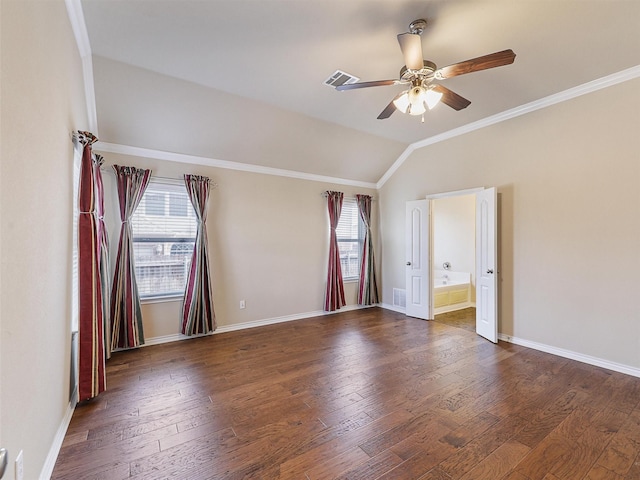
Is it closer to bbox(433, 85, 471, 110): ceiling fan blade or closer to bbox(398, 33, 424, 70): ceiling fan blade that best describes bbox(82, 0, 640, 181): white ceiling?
bbox(398, 33, 424, 70): ceiling fan blade

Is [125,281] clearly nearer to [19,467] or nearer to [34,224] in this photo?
[34,224]

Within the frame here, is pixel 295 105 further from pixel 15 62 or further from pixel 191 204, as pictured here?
pixel 15 62

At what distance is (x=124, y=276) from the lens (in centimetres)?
366

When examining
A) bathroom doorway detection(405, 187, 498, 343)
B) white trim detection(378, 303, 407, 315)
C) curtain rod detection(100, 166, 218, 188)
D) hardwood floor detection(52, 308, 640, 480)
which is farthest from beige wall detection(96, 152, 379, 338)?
bathroom doorway detection(405, 187, 498, 343)

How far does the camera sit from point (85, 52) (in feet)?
8.68

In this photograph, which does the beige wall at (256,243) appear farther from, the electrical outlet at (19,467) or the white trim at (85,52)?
the electrical outlet at (19,467)

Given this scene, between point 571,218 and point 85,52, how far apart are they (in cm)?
534

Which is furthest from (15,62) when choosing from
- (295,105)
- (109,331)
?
(109,331)

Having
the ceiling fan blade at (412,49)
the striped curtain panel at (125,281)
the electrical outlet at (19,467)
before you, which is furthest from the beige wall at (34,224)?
the ceiling fan blade at (412,49)

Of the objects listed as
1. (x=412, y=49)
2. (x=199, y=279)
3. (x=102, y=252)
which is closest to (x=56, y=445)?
(x=102, y=252)

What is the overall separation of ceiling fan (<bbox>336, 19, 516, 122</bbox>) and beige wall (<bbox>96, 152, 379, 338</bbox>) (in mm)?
2684

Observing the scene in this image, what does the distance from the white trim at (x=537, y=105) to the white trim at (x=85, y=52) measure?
4.57m

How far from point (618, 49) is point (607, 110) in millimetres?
696

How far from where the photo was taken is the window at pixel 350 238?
19.0ft
